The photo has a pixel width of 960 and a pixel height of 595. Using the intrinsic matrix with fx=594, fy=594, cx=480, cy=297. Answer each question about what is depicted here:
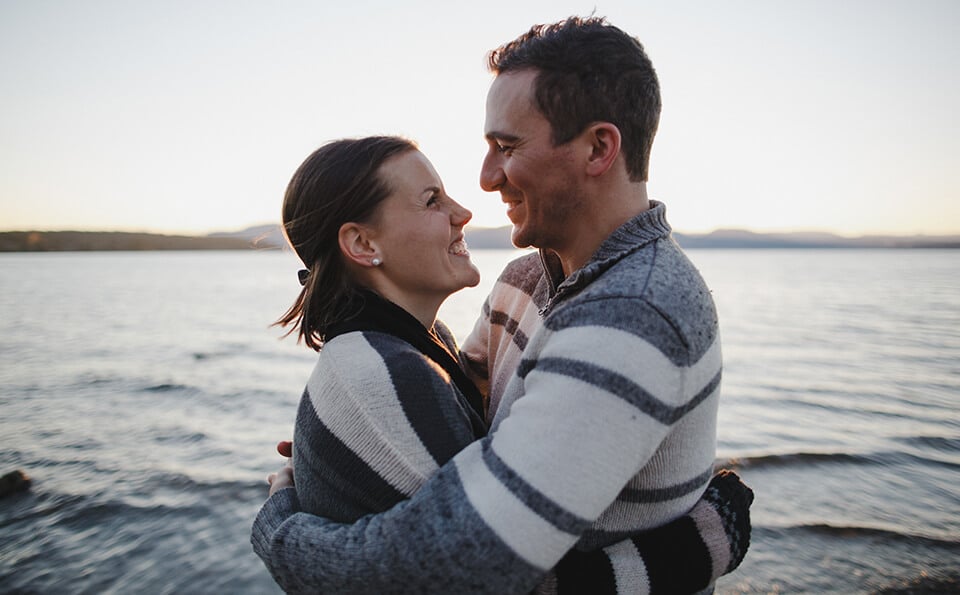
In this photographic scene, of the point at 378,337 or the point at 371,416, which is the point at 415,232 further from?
the point at 371,416

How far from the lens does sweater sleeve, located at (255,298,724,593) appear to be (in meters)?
1.43

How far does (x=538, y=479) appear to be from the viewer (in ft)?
4.68

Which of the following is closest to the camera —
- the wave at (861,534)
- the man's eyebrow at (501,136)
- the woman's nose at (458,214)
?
the man's eyebrow at (501,136)

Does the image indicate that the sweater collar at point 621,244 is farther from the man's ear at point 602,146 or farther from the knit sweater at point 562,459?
the man's ear at point 602,146

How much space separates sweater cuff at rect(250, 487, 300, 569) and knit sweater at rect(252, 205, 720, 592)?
4.9 inches

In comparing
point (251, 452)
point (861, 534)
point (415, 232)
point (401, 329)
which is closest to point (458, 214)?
point (415, 232)

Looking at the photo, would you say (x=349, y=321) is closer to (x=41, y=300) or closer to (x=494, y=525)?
(x=494, y=525)

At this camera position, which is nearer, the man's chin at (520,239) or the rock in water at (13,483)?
the man's chin at (520,239)

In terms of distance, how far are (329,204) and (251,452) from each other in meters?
6.68

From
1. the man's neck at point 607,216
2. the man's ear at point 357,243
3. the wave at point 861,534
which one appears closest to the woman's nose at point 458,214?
the man's ear at point 357,243

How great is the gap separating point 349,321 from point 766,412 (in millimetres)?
9408

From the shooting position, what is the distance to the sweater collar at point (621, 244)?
194 centimetres

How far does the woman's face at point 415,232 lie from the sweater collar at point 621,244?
0.62 meters

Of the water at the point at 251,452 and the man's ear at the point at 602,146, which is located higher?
the man's ear at the point at 602,146
